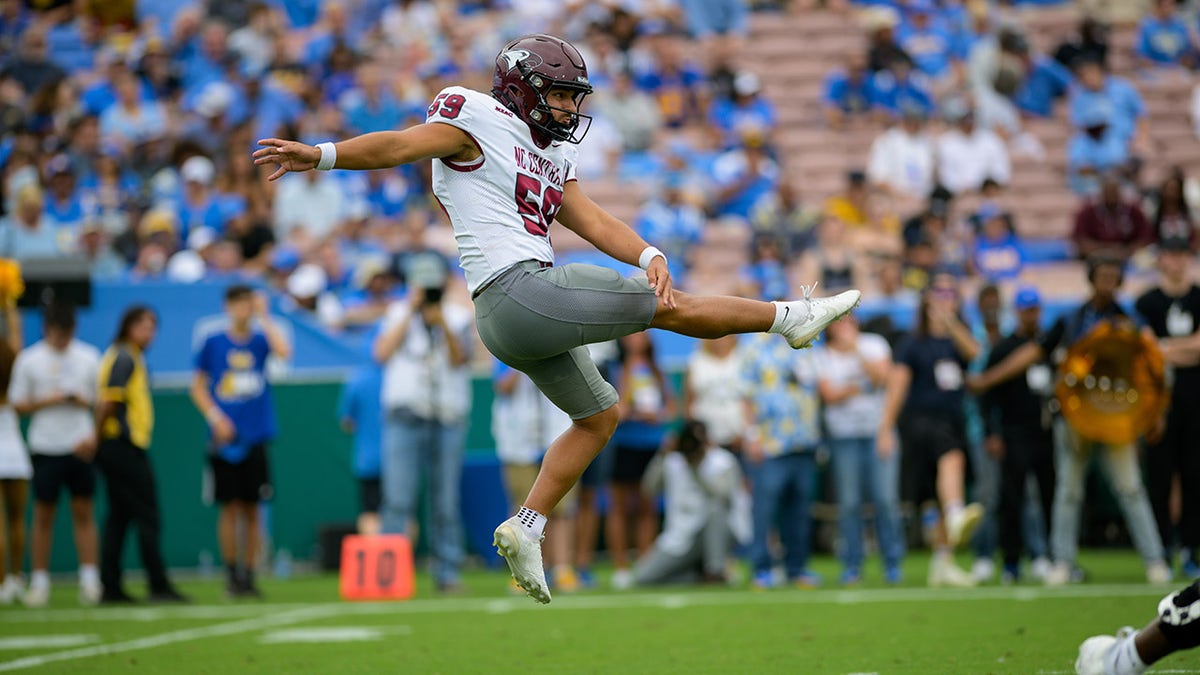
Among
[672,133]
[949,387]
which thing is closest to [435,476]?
[949,387]

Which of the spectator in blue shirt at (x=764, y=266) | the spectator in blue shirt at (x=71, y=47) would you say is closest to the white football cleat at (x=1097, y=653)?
the spectator in blue shirt at (x=764, y=266)

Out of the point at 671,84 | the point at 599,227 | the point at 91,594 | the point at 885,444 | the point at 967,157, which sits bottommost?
the point at 91,594

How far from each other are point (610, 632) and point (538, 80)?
422 cm

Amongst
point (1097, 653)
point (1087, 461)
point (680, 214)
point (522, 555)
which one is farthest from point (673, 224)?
point (1097, 653)

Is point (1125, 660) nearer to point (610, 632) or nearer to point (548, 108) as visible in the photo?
point (548, 108)

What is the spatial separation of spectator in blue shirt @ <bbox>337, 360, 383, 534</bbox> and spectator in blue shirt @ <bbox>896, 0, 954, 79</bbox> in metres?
10.0

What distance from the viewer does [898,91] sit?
20531 mm

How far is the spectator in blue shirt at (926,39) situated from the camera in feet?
69.9

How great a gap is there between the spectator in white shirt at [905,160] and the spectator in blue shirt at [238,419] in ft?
30.6

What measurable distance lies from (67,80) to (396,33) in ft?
15.1

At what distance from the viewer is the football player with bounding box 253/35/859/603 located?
21.2 ft

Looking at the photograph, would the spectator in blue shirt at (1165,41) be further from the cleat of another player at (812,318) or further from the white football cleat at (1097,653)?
the white football cleat at (1097,653)

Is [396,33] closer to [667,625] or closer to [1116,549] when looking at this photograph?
[1116,549]

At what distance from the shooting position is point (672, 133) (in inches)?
798
